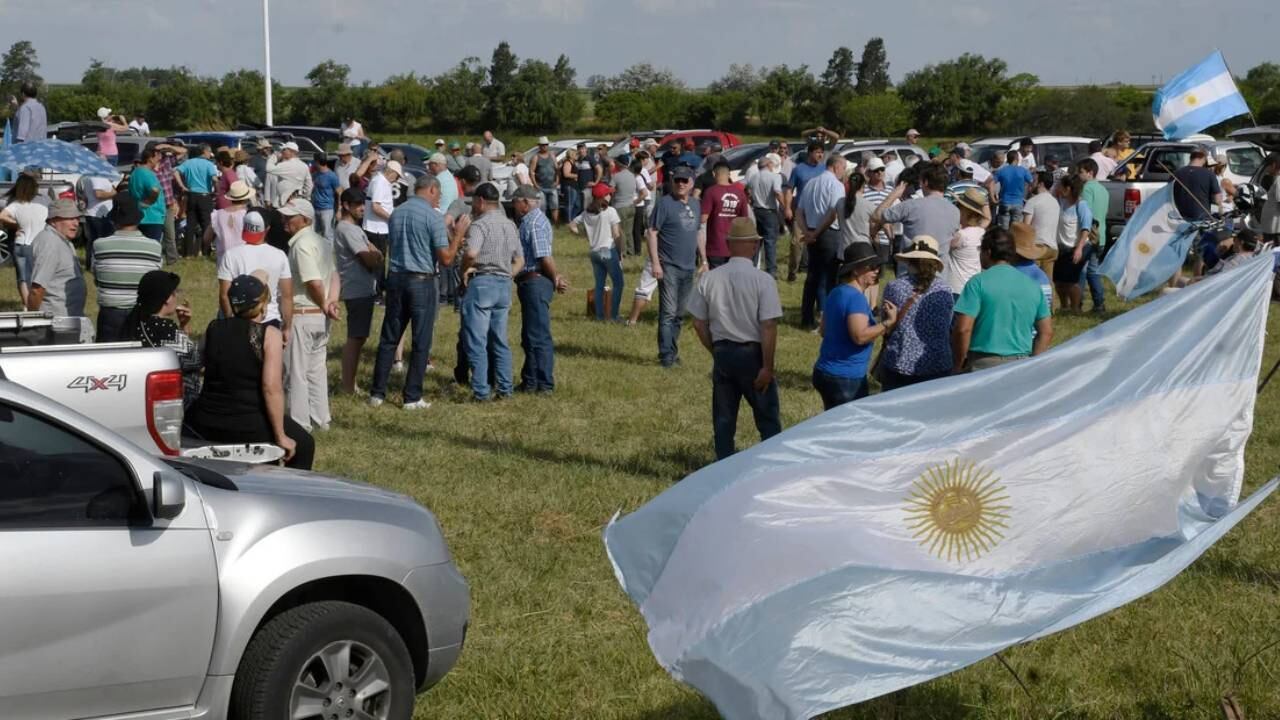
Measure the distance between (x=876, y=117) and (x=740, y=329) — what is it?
→ 48856 millimetres

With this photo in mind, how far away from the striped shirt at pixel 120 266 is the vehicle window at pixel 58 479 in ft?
19.5

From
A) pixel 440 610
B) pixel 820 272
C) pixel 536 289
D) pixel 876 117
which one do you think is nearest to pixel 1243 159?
pixel 820 272

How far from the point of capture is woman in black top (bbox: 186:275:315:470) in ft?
24.8

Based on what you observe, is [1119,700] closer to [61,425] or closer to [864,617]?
[864,617]

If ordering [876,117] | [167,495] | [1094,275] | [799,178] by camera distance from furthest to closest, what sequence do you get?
→ 1. [876,117]
2. [799,178]
3. [1094,275]
4. [167,495]

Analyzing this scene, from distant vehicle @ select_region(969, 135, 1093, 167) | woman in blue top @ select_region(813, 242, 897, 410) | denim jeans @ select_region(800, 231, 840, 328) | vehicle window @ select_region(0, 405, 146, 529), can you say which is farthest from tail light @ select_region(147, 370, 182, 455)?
distant vehicle @ select_region(969, 135, 1093, 167)

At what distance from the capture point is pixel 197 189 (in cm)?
2173

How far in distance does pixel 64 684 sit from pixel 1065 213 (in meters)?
14.2

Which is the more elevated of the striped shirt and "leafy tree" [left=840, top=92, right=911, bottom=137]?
"leafy tree" [left=840, top=92, right=911, bottom=137]

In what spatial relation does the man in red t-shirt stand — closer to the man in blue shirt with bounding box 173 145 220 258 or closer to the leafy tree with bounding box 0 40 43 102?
the man in blue shirt with bounding box 173 145 220 258

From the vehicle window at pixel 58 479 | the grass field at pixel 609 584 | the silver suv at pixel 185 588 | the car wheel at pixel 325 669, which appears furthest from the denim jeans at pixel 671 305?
the vehicle window at pixel 58 479

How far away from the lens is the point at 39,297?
11453 millimetres

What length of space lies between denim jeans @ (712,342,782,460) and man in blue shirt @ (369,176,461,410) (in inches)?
132

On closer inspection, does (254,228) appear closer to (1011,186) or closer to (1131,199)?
(1011,186)
